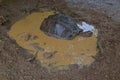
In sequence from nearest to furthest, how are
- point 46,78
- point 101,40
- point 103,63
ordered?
1. point 46,78
2. point 103,63
3. point 101,40

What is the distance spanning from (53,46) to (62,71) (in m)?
0.52

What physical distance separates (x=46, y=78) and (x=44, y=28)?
107cm

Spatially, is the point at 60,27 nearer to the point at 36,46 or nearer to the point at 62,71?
the point at 36,46

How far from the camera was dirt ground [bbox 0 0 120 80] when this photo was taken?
324cm

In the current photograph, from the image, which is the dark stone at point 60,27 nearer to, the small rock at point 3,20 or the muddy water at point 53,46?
the muddy water at point 53,46

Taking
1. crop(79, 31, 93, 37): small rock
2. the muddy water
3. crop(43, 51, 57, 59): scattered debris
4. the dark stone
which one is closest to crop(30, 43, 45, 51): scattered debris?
the muddy water

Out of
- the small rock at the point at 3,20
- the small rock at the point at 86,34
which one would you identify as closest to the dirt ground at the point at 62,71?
the small rock at the point at 3,20

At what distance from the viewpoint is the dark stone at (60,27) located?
388 centimetres

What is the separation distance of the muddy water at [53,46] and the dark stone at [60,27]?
83 millimetres

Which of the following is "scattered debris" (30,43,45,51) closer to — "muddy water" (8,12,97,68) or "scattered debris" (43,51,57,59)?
"muddy water" (8,12,97,68)

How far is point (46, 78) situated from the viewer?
320 centimetres

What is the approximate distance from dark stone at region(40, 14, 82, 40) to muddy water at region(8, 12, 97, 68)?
3.3 inches

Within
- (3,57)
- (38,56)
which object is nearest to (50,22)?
(38,56)

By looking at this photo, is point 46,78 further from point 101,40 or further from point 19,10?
point 19,10
